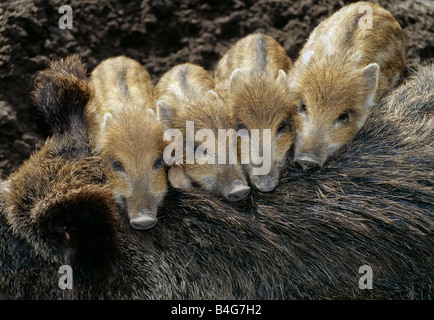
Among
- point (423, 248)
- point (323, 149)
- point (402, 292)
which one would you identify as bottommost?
point (402, 292)

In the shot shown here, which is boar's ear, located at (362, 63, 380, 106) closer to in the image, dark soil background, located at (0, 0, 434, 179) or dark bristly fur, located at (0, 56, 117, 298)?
dark soil background, located at (0, 0, 434, 179)

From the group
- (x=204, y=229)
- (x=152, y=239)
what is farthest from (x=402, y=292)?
(x=152, y=239)

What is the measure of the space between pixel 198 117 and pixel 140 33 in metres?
1.65

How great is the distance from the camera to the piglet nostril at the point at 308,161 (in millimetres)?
3293

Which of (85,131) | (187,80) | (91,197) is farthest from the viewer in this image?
(187,80)

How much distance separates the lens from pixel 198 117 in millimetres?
3598

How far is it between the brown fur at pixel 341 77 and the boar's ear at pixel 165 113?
76cm

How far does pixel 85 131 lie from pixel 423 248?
204 centimetres

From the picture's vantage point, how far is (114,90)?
170 inches

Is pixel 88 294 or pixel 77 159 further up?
pixel 77 159

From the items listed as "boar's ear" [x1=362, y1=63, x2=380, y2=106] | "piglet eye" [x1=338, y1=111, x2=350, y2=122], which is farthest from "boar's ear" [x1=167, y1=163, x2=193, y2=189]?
"boar's ear" [x1=362, y1=63, x2=380, y2=106]

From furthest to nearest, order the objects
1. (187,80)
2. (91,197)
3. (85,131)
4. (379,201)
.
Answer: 1. (187,80)
2. (85,131)
3. (379,201)
4. (91,197)

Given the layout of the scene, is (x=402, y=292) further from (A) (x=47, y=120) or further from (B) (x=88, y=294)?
(A) (x=47, y=120)

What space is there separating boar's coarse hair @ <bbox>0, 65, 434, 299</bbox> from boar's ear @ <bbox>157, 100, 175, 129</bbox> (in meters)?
0.57
